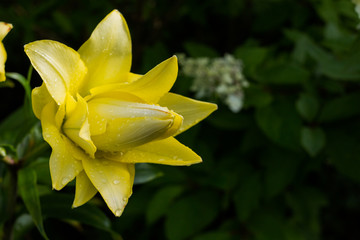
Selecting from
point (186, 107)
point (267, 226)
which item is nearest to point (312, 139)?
point (267, 226)

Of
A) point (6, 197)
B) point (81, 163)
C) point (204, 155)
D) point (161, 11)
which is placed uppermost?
point (81, 163)

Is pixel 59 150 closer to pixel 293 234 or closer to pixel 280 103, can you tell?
pixel 280 103

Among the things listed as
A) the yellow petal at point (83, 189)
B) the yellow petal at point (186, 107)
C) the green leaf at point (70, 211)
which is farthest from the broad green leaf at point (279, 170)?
the yellow petal at point (83, 189)

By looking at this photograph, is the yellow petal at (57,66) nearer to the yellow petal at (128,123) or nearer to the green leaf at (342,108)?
Answer: the yellow petal at (128,123)

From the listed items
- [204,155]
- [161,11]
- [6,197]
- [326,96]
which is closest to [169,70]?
[6,197]

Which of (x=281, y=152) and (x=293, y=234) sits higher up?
(x=281, y=152)

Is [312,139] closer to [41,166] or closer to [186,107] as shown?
[186,107]
